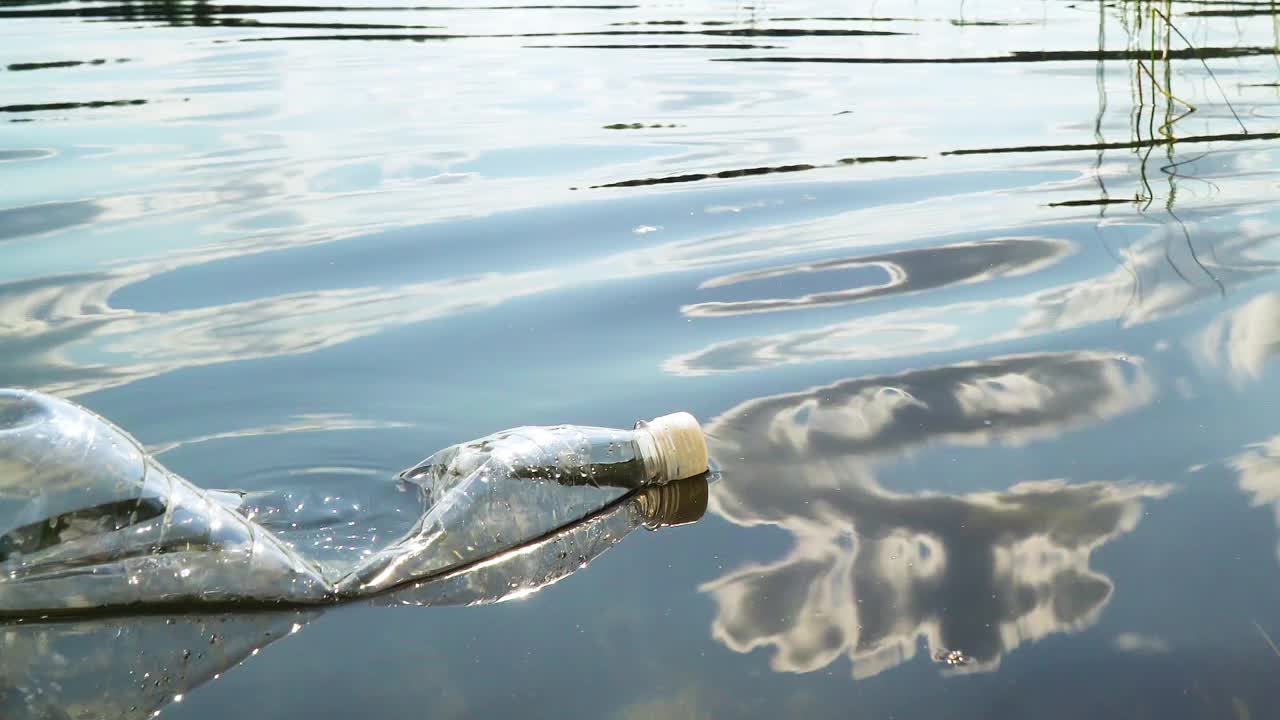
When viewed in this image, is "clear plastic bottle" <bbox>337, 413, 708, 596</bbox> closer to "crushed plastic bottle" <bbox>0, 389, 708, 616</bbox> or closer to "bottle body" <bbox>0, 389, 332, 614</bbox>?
"crushed plastic bottle" <bbox>0, 389, 708, 616</bbox>

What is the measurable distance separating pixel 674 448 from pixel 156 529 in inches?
34.2

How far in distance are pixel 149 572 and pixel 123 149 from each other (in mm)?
3946

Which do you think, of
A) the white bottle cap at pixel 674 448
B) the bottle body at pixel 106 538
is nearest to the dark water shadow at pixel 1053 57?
the white bottle cap at pixel 674 448

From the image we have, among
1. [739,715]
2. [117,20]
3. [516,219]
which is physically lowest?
[739,715]

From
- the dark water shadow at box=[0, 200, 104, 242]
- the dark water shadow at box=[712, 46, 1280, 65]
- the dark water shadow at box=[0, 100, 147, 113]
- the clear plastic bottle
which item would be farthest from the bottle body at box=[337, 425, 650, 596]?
the dark water shadow at box=[712, 46, 1280, 65]

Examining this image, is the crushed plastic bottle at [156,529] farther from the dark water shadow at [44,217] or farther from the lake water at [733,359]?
the dark water shadow at [44,217]

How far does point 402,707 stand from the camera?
1.60m

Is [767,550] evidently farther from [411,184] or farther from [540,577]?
[411,184]

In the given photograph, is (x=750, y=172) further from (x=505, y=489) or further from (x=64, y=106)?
(x=64, y=106)

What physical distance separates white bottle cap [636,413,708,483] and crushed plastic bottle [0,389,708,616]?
17 centimetres

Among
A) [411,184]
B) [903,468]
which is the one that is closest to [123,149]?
[411,184]

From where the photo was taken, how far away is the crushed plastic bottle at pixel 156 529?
6.06ft

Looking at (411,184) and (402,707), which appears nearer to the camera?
(402,707)

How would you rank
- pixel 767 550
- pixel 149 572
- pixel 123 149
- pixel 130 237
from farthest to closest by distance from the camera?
1. pixel 123 149
2. pixel 130 237
3. pixel 767 550
4. pixel 149 572
